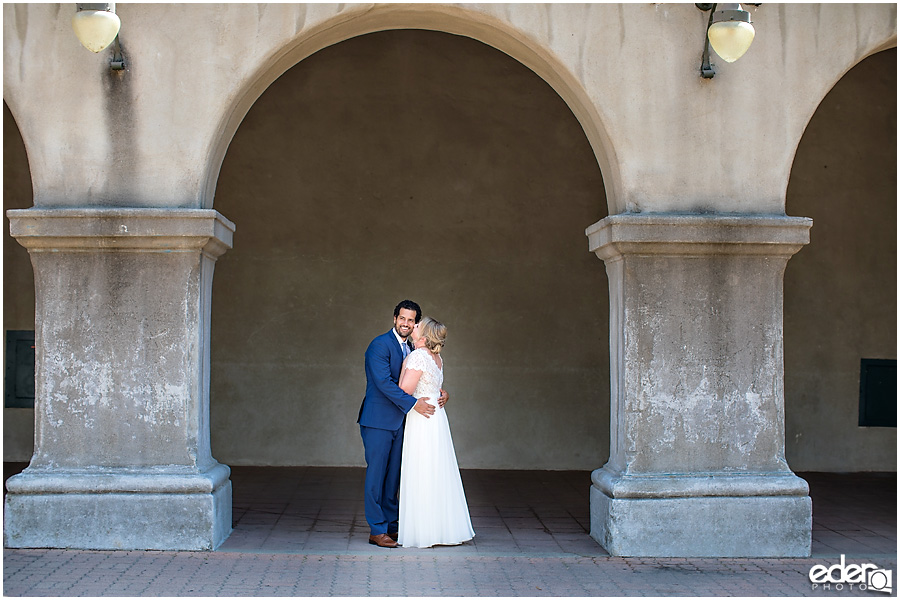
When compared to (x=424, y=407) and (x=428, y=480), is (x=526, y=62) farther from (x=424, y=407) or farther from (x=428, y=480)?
(x=428, y=480)

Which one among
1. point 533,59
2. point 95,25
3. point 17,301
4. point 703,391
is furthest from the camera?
point 17,301

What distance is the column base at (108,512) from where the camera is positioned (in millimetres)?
5590

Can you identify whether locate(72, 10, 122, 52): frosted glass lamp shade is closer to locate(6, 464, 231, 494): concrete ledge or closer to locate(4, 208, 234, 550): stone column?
locate(4, 208, 234, 550): stone column

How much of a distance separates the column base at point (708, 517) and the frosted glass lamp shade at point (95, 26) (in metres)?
4.06

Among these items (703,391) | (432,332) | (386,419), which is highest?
(432,332)

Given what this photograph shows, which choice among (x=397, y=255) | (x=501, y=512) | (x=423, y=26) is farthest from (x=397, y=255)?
(x=423, y=26)

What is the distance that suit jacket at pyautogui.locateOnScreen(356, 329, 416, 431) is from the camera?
6066 millimetres

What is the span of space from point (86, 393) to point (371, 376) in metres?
1.81

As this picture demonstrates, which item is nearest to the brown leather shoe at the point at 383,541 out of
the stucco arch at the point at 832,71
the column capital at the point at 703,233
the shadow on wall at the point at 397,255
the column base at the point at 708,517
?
the column base at the point at 708,517

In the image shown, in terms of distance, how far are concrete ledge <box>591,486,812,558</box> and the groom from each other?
145 centimetres

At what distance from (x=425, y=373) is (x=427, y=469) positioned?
633mm

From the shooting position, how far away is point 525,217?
9750 millimetres

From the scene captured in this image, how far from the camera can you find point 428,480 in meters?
5.95

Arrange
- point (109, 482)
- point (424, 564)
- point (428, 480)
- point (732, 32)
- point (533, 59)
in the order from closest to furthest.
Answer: point (732, 32), point (424, 564), point (109, 482), point (428, 480), point (533, 59)
